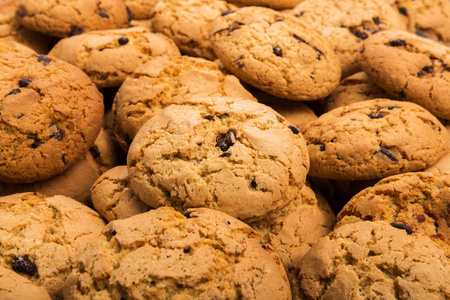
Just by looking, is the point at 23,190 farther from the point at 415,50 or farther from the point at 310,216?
the point at 415,50

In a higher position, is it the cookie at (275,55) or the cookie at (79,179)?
the cookie at (275,55)

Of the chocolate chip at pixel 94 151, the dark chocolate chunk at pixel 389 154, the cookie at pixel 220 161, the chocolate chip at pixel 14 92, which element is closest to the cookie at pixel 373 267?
the cookie at pixel 220 161

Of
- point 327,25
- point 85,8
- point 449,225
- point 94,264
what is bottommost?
point 449,225

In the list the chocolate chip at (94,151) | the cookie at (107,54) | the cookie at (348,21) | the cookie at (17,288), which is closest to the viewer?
the cookie at (17,288)

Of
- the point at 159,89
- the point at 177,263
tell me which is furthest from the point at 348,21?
the point at 177,263

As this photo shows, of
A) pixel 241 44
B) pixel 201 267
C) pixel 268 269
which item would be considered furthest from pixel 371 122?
pixel 201 267

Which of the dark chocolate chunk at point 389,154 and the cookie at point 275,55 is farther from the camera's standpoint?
the cookie at point 275,55

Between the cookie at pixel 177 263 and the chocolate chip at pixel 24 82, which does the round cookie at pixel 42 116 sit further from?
the cookie at pixel 177 263

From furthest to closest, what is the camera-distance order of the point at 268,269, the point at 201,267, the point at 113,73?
the point at 113,73 → the point at 268,269 → the point at 201,267

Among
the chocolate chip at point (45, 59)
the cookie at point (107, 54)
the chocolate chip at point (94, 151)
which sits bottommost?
the chocolate chip at point (94, 151)
